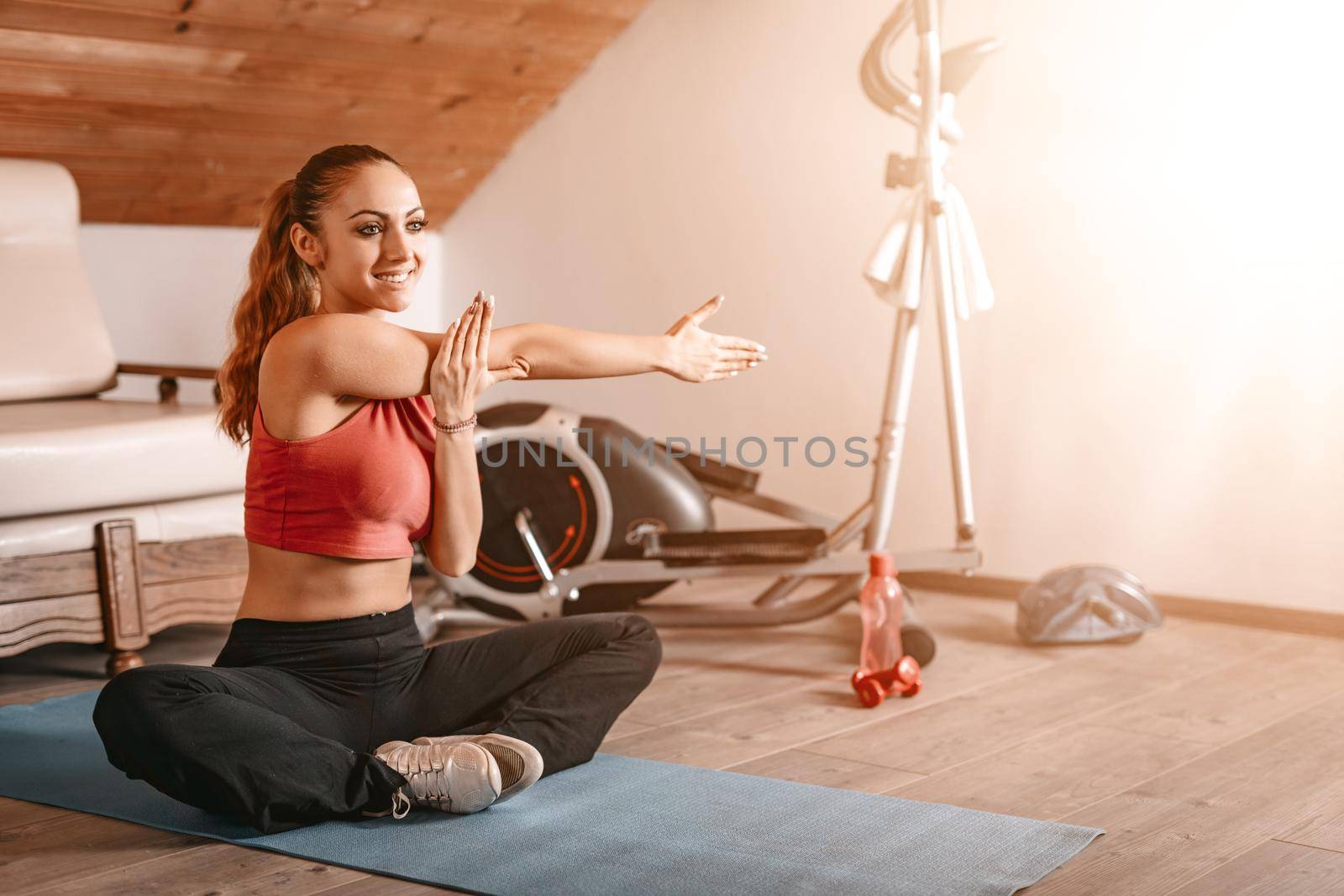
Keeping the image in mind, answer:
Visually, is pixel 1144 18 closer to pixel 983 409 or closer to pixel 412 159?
pixel 983 409

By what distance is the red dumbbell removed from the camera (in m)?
2.42

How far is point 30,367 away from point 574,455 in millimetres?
1280

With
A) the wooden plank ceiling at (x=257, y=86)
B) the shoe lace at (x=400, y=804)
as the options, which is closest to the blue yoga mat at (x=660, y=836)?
the shoe lace at (x=400, y=804)

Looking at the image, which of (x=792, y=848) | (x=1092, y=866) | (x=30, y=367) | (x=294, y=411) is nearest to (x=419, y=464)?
(x=294, y=411)

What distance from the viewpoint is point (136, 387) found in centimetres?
398

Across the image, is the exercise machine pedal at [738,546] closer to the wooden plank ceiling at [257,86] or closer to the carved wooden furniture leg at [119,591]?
the carved wooden furniture leg at [119,591]

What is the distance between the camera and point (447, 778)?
5.83 feet

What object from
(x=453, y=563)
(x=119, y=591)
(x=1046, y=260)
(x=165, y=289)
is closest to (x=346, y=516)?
(x=453, y=563)

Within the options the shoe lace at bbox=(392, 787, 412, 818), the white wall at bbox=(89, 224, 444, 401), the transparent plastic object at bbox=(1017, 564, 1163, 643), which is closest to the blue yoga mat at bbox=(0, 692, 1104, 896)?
the shoe lace at bbox=(392, 787, 412, 818)

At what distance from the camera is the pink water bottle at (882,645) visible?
2.45 metres

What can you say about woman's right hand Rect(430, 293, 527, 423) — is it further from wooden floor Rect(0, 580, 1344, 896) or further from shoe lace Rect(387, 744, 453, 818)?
wooden floor Rect(0, 580, 1344, 896)

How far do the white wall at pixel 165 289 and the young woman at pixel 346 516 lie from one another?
7.41ft

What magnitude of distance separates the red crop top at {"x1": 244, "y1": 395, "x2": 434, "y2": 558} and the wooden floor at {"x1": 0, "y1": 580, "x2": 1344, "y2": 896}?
40 cm

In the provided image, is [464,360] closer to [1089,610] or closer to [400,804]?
[400,804]
